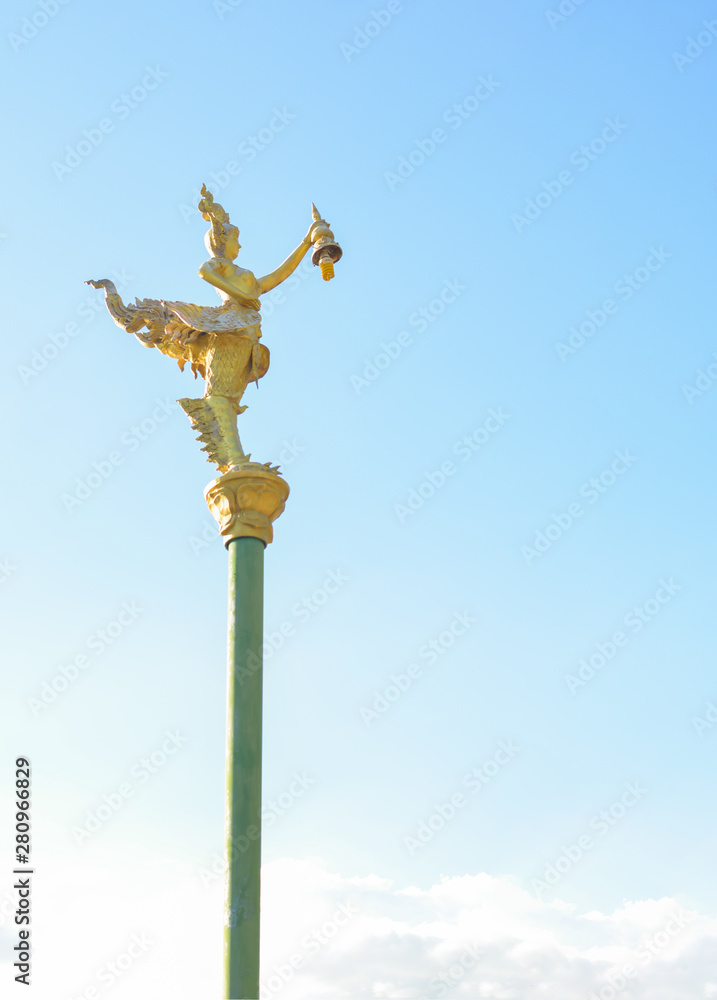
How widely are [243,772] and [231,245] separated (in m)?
6.03

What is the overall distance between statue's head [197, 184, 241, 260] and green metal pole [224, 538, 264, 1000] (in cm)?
362

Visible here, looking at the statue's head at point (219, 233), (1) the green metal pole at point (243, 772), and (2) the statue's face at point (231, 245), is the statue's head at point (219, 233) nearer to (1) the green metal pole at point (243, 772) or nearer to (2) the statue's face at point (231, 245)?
(2) the statue's face at point (231, 245)

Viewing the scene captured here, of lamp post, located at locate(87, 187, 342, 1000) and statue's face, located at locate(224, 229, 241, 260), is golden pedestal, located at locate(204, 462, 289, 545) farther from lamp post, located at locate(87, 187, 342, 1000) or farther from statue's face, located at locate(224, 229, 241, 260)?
statue's face, located at locate(224, 229, 241, 260)

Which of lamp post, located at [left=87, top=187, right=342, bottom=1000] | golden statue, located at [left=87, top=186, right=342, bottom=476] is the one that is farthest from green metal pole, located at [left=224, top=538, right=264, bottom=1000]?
golden statue, located at [left=87, top=186, right=342, bottom=476]

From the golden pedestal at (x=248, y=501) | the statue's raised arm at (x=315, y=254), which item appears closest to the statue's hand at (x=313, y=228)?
the statue's raised arm at (x=315, y=254)

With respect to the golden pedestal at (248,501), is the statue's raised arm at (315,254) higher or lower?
higher

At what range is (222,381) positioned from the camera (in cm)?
1262

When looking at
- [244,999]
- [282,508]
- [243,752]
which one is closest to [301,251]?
[282,508]

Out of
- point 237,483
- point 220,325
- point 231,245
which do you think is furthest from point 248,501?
point 231,245

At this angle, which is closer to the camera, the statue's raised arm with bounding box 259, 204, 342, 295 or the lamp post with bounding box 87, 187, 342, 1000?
the lamp post with bounding box 87, 187, 342, 1000

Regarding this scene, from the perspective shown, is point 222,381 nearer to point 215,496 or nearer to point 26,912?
point 215,496

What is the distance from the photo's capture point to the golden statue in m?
12.3

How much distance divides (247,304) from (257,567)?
3.18m

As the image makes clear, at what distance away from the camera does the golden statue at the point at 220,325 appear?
12305 millimetres
